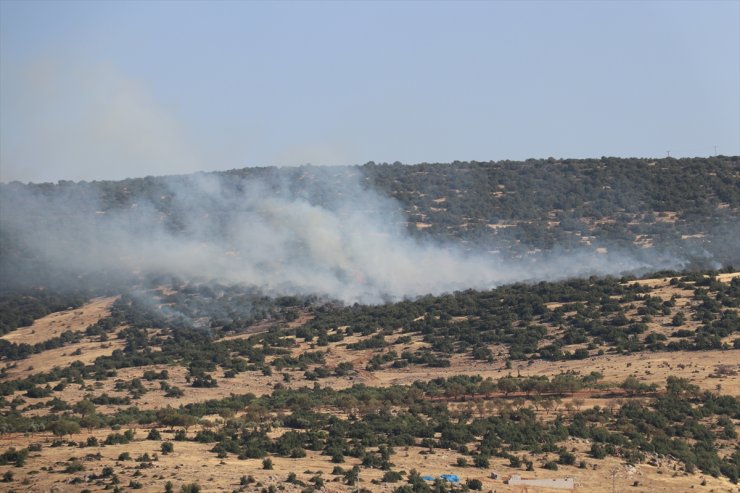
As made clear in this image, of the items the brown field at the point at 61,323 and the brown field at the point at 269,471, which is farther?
the brown field at the point at 61,323

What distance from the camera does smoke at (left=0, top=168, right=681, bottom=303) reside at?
120750 millimetres

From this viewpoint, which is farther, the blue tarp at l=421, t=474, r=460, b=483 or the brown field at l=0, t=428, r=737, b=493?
the blue tarp at l=421, t=474, r=460, b=483

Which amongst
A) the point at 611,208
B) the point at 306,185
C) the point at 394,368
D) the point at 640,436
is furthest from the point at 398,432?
the point at 306,185

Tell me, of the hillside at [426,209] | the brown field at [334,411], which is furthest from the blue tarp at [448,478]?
the hillside at [426,209]

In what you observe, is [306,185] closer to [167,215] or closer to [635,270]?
[167,215]

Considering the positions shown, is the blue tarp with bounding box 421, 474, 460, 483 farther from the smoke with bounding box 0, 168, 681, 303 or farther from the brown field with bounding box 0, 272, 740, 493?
the smoke with bounding box 0, 168, 681, 303

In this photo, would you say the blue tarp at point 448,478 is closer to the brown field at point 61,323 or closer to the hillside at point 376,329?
the hillside at point 376,329

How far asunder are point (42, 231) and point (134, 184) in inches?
1094

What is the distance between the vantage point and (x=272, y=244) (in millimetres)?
127938

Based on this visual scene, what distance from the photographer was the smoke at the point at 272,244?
121 metres

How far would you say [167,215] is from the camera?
145250 millimetres

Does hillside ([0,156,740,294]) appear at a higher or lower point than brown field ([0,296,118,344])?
higher

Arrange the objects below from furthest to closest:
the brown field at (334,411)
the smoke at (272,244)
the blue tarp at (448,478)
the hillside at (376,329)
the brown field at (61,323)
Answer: the smoke at (272,244), the brown field at (61,323), the hillside at (376,329), the blue tarp at (448,478), the brown field at (334,411)

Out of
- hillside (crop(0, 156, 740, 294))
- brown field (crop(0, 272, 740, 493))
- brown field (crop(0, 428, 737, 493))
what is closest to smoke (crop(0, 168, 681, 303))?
hillside (crop(0, 156, 740, 294))
